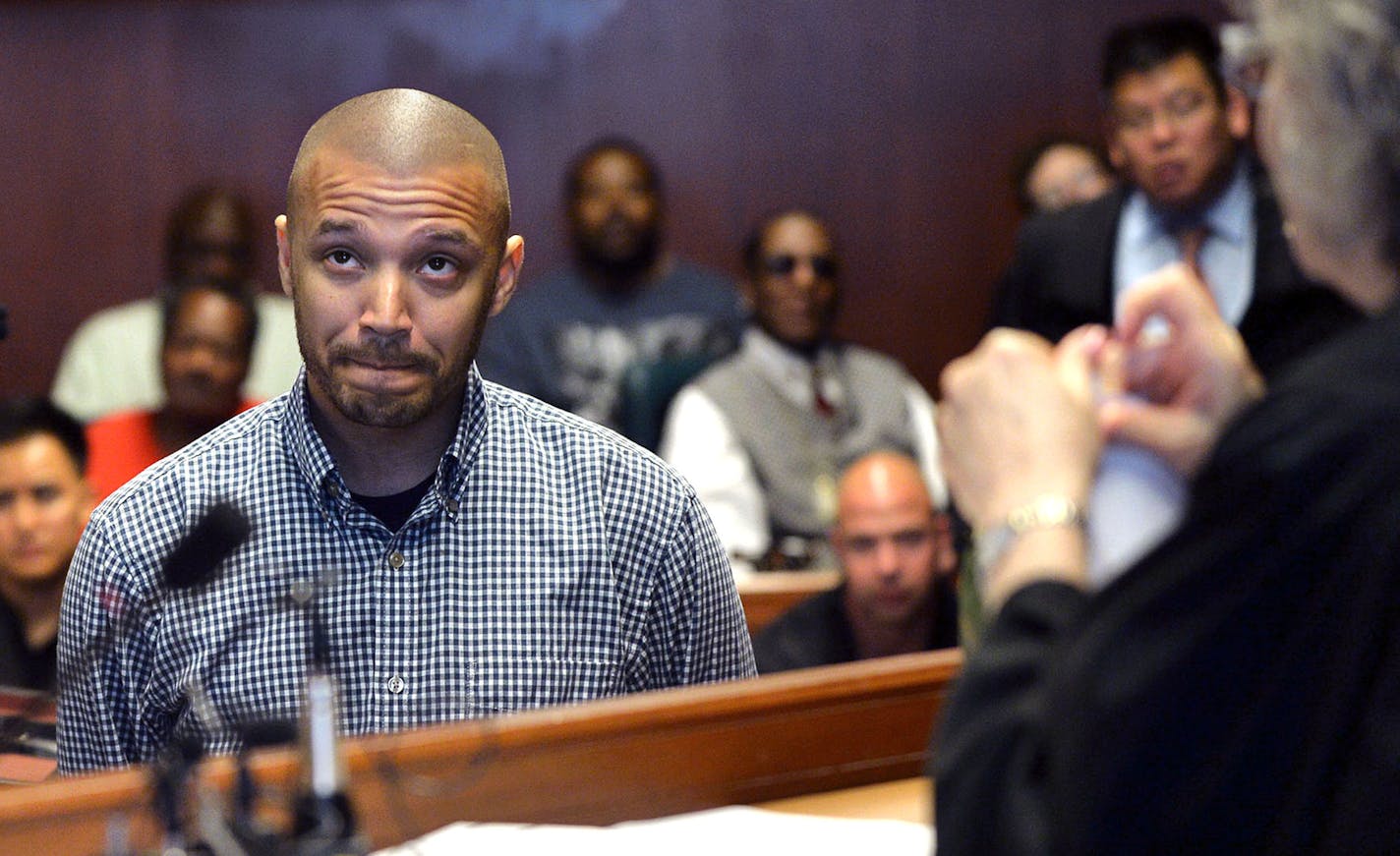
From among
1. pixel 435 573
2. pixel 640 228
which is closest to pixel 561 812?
pixel 435 573

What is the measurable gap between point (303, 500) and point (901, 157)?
12.9ft

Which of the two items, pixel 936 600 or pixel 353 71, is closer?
pixel 936 600

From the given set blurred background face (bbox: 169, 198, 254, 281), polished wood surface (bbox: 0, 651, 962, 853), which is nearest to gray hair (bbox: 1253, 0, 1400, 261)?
polished wood surface (bbox: 0, 651, 962, 853)

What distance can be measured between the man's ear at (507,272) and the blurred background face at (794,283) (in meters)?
2.49

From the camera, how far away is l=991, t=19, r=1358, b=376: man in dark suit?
2801 mm

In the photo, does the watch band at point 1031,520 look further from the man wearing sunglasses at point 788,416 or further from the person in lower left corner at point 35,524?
the man wearing sunglasses at point 788,416

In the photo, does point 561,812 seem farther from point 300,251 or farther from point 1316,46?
point 1316,46

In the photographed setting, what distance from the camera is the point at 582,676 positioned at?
1675 millimetres

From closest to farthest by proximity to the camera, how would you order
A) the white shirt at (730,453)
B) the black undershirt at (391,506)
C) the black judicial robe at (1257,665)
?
1. the black judicial robe at (1257,665)
2. the black undershirt at (391,506)
3. the white shirt at (730,453)

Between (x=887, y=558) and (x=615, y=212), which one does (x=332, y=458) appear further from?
(x=615, y=212)

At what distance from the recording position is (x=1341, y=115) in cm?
90

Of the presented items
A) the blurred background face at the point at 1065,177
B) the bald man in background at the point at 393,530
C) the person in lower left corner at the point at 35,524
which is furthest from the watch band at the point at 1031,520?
the blurred background face at the point at 1065,177

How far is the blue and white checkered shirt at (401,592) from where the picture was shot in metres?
1.61

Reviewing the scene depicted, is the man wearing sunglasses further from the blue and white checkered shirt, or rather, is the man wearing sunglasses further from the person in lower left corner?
the blue and white checkered shirt
